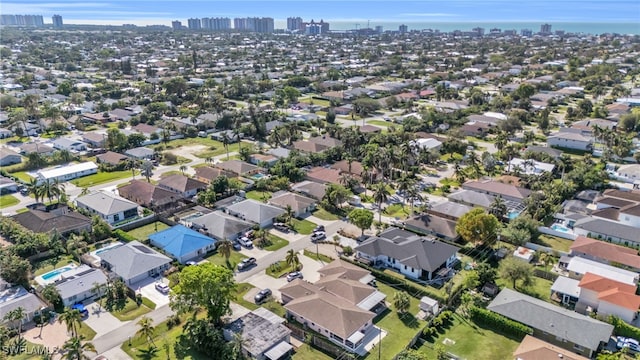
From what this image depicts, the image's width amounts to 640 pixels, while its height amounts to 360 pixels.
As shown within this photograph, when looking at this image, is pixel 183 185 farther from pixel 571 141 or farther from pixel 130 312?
pixel 571 141

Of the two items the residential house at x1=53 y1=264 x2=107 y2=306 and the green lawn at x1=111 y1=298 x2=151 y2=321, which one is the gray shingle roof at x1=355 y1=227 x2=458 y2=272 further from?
the residential house at x1=53 y1=264 x2=107 y2=306

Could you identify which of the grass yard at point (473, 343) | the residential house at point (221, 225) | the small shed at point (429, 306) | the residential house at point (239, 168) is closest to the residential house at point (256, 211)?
the residential house at point (221, 225)

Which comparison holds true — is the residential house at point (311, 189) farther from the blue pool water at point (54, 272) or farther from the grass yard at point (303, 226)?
the blue pool water at point (54, 272)

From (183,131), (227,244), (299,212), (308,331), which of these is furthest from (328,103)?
(308,331)

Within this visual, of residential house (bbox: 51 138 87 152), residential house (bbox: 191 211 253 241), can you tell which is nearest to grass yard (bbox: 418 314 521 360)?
residential house (bbox: 191 211 253 241)

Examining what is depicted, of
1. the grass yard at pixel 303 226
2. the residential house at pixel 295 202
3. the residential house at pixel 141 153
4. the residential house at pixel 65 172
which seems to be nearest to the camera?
the grass yard at pixel 303 226

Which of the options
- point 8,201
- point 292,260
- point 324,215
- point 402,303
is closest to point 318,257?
point 292,260
